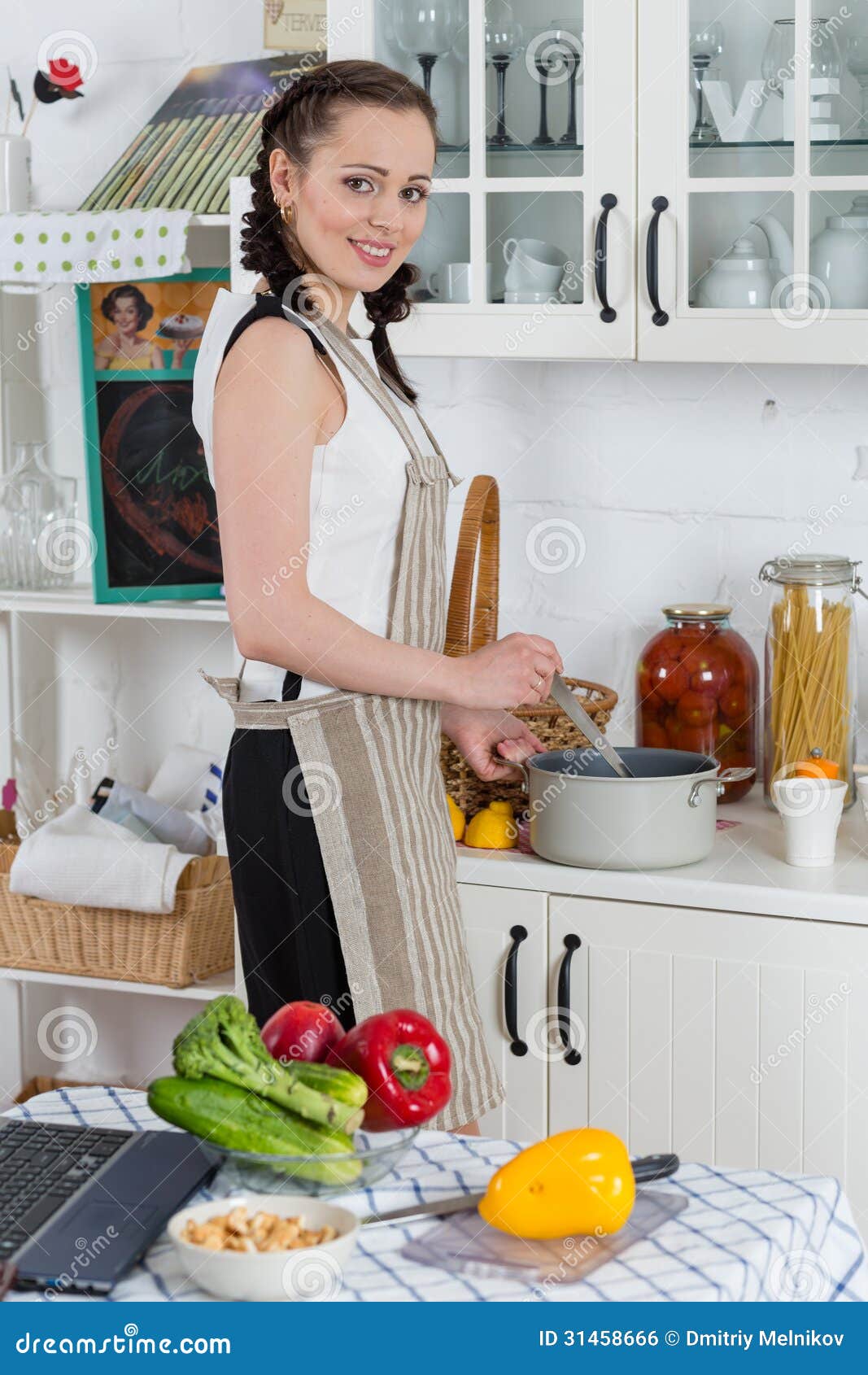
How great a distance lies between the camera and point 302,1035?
99cm

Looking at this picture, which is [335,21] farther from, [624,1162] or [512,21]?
[624,1162]

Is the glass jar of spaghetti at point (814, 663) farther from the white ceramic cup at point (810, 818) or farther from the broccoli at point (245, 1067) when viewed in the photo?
the broccoli at point (245, 1067)

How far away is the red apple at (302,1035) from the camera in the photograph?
99 centimetres

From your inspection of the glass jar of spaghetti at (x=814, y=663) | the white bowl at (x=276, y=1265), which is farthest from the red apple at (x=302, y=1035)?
the glass jar of spaghetti at (x=814, y=663)

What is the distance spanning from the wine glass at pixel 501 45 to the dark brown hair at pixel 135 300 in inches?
29.1

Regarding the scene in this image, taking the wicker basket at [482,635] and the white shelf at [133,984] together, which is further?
the white shelf at [133,984]

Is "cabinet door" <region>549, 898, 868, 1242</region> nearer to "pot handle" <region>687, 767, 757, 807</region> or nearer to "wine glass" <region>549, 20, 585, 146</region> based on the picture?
"pot handle" <region>687, 767, 757, 807</region>

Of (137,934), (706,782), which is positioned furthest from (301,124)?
(137,934)

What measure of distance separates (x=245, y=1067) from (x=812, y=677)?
133cm

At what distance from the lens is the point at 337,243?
158cm

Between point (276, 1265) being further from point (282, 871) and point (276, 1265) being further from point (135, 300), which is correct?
point (135, 300)

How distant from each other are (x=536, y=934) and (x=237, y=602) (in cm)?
73

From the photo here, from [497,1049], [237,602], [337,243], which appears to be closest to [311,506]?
[237,602]

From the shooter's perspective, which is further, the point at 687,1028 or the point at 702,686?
the point at 702,686
